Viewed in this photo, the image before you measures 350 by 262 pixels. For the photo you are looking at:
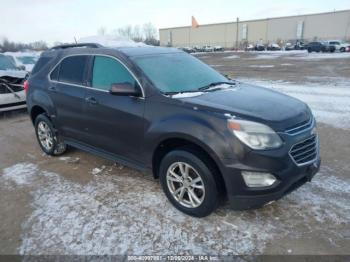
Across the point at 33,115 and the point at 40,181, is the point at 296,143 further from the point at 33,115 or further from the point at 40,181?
the point at 33,115

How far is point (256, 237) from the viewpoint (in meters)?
3.16

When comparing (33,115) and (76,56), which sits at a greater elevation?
(76,56)

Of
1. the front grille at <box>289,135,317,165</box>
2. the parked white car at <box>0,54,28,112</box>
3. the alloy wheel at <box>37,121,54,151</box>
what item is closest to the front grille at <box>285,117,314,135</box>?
the front grille at <box>289,135,317,165</box>

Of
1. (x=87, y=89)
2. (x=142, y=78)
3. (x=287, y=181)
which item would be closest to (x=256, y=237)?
(x=287, y=181)

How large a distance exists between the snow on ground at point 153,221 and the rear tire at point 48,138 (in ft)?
4.19

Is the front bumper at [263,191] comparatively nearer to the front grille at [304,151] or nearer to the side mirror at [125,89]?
the front grille at [304,151]

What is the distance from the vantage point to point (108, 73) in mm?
4215

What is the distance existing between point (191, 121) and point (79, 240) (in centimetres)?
166

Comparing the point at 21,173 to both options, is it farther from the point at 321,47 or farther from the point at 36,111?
the point at 321,47

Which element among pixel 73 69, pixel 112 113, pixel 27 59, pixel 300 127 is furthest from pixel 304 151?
pixel 27 59

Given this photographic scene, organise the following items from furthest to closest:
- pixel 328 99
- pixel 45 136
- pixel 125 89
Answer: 1. pixel 328 99
2. pixel 45 136
3. pixel 125 89

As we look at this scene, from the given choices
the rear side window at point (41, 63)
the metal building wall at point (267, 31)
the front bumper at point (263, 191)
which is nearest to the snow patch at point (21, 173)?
the rear side window at point (41, 63)

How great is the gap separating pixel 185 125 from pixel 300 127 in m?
1.21

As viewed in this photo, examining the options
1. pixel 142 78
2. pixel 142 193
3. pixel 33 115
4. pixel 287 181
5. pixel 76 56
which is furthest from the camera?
pixel 33 115
